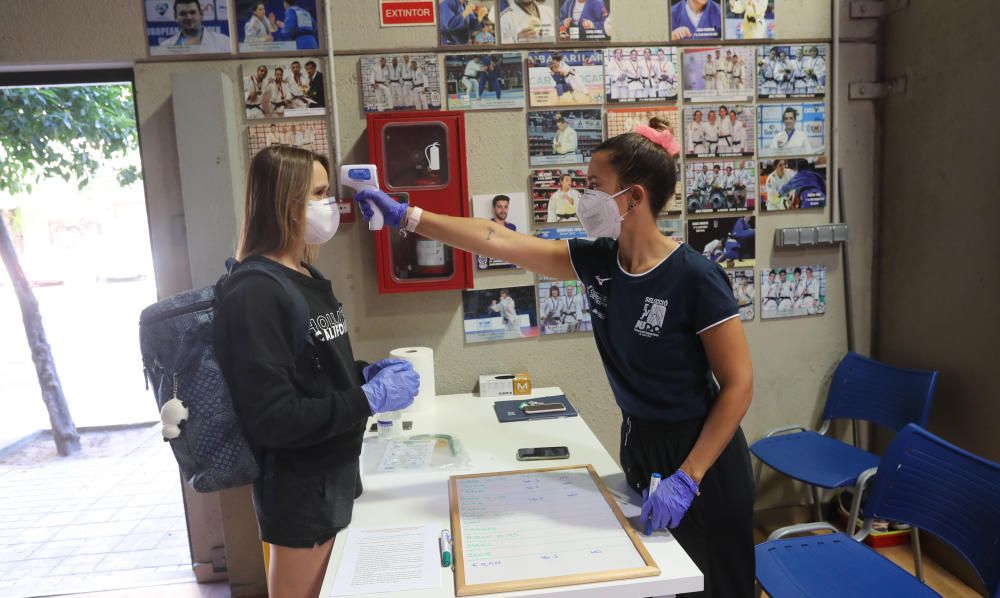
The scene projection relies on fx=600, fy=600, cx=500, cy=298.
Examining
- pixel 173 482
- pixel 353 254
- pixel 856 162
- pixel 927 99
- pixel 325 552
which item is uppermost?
pixel 927 99

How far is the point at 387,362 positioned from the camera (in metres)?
1.61

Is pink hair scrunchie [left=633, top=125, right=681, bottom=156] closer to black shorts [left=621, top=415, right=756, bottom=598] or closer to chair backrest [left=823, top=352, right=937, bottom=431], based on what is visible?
black shorts [left=621, top=415, right=756, bottom=598]

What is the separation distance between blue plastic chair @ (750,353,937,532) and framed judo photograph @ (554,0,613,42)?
5.78 ft

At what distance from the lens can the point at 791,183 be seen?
8.45 feet

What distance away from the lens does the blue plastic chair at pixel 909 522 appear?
150 cm

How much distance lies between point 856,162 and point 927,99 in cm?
34

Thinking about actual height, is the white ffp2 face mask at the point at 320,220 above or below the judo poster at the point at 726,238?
above

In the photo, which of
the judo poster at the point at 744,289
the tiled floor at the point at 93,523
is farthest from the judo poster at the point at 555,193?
the tiled floor at the point at 93,523

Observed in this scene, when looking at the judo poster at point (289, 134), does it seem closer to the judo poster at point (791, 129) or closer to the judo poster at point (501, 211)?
the judo poster at point (501, 211)

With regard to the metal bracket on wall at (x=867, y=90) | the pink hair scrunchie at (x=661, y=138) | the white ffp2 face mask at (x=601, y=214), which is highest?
the metal bracket on wall at (x=867, y=90)

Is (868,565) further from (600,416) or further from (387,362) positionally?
(387,362)

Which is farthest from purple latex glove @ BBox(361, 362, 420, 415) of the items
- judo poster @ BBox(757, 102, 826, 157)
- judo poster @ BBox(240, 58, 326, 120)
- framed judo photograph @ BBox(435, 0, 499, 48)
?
judo poster @ BBox(757, 102, 826, 157)

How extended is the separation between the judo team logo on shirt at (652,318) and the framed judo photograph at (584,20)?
144 cm

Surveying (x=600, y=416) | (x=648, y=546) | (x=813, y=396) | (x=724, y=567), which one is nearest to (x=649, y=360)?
(x=648, y=546)
